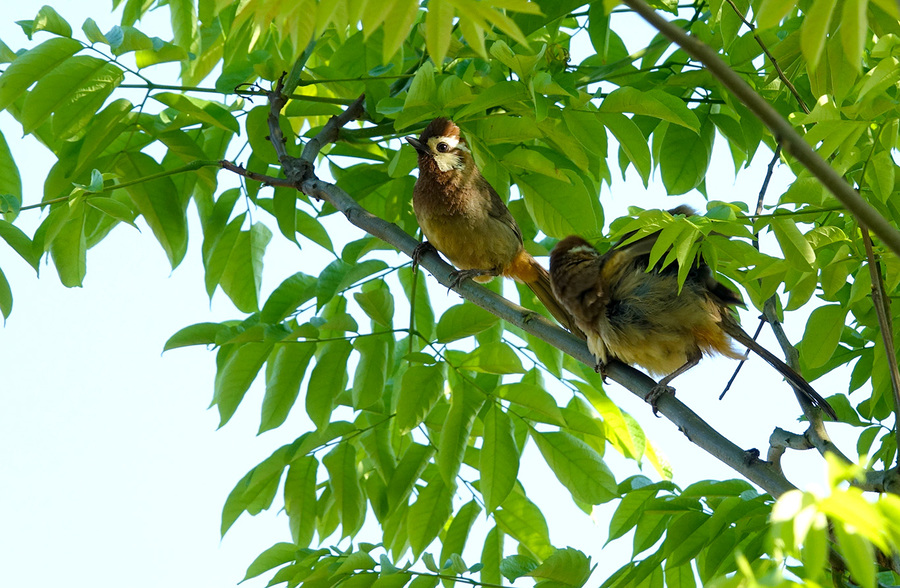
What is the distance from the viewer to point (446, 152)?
4484 mm

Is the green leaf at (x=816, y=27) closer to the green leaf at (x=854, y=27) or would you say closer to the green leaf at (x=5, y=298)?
the green leaf at (x=854, y=27)

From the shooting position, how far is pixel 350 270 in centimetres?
340

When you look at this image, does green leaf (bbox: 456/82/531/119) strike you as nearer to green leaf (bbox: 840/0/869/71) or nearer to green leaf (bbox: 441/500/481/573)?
green leaf (bbox: 840/0/869/71)

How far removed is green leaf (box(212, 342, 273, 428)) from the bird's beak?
1405 millimetres

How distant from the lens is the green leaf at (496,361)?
314 cm

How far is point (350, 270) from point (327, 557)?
1.03 meters

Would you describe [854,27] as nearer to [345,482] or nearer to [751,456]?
[751,456]

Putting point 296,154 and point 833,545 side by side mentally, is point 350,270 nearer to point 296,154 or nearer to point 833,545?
point 296,154

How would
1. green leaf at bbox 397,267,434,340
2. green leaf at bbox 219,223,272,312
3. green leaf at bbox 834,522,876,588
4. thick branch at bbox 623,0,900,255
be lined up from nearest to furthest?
green leaf at bbox 834,522,876,588 < thick branch at bbox 623,0,900,255 < green leaf at bbox 219,223,272,312 < green leaf at bbox 397,267,434,340

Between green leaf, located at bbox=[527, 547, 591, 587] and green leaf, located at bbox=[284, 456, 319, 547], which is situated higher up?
green leaf, located at bbox=[284, 456, 319, 547]

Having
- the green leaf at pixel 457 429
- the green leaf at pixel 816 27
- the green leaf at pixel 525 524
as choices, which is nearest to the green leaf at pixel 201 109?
the green leaf at pixel 457 429

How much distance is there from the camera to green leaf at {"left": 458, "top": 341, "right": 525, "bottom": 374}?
3141 mm

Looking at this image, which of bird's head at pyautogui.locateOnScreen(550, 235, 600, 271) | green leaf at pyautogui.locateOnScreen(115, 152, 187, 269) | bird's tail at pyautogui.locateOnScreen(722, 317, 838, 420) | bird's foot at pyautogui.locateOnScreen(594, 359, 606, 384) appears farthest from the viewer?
bird's head at pyautogui.locateOnScreen(550, 235, 600, 271)

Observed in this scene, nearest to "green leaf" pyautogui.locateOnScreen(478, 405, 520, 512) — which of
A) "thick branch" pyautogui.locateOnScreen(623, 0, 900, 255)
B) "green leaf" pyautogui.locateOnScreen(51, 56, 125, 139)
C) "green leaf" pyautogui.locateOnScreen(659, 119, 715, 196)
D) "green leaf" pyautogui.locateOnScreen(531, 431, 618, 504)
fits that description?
"green leaf" pyautogui.locateOnScreen(531, 431, 618, 504)
